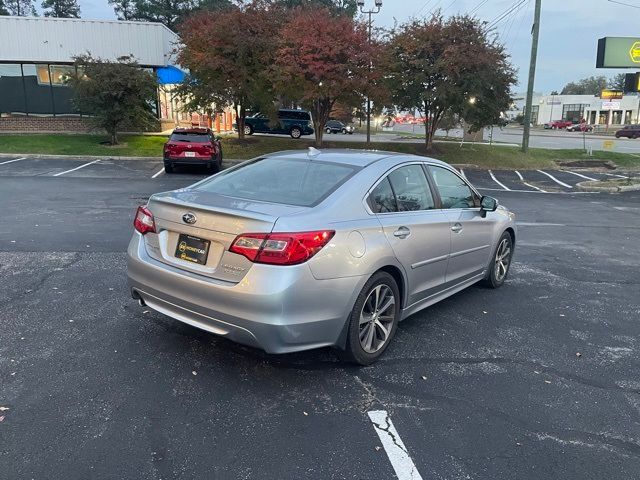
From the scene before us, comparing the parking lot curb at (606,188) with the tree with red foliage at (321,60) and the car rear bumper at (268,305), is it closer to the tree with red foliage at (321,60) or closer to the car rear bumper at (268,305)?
the tree with red foliage at (321,60)

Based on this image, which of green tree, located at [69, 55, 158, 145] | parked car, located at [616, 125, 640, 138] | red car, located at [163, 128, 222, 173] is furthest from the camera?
parked car, located at [616, 125, 640, 138]

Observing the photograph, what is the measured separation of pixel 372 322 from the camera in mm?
3893

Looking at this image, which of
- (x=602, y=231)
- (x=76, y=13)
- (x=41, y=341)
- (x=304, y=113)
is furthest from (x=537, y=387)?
(x=76, y=13)

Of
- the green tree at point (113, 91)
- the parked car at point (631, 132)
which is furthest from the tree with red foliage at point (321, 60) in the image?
the parked car at point (631, 132)

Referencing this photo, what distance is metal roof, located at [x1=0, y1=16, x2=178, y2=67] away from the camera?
26062mm

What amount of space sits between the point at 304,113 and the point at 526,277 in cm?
3067

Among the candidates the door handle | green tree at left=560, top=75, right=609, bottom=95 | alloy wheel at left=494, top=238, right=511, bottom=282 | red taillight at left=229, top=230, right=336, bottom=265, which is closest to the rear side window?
the door handle

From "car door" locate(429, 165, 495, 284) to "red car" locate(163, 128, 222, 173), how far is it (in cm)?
1302

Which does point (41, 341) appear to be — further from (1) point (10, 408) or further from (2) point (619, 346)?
(2) point (619, 346)

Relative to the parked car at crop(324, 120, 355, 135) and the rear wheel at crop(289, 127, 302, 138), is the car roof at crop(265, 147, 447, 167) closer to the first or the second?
the rear wheel at crop(289, 127, 302, 138)

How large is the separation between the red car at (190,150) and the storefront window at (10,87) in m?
15.0

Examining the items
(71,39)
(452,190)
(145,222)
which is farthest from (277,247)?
(71,39)

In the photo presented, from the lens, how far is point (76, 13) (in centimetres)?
7669

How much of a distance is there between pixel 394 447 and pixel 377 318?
1.15 m
